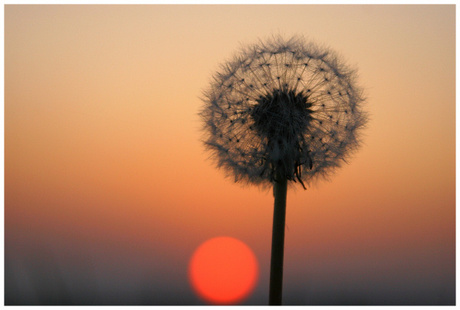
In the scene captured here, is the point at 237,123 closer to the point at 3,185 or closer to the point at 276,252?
the point at 276,252

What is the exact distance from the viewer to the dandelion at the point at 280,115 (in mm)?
9211

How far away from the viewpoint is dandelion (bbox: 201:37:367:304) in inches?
363

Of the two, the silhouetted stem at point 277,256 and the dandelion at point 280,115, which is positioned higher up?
the dandelion at point 280,115

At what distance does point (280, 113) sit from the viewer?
9.23m

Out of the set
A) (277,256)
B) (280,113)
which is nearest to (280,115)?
(280,113)

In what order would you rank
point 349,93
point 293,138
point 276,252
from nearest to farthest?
1. point 276,252
2. point 293,138
3. point 349,93

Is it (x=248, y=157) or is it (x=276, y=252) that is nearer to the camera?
(x=276, y=252)

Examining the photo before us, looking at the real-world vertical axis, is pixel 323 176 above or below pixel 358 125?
below

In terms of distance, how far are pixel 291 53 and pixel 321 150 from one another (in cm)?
178

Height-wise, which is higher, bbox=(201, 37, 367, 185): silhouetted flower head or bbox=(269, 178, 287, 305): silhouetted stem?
bbox=(201, 37, 367, 185): silhouetted flower head

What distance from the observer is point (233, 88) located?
9625 millimetres

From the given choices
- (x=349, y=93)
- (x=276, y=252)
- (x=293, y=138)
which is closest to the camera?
(x=276, y=252)

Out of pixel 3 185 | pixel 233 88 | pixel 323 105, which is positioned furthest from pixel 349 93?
pixel 3 185

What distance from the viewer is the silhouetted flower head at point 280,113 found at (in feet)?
30.3
